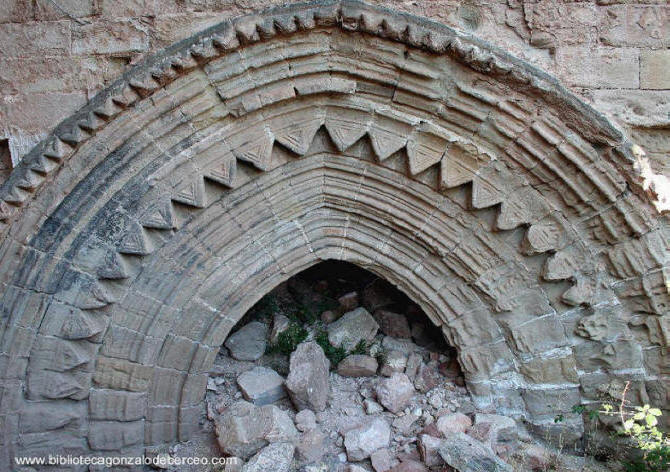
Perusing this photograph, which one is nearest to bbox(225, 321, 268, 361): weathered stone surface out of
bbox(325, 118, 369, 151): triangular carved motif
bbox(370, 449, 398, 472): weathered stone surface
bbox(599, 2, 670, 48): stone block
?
bbox(370, 449, 398, 472): weathered stone surface

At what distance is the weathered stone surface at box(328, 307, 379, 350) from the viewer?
4.18 meters

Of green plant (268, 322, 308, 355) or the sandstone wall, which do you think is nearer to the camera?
the sandstone wall

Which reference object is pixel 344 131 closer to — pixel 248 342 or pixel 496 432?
pixel 248 342

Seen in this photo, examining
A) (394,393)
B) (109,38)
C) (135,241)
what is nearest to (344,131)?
(135,241)

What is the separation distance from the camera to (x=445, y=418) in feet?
12.1

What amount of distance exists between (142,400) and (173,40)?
89.0 inches

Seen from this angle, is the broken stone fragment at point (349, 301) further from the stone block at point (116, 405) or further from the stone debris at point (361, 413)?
the stone block at point (116, 405)

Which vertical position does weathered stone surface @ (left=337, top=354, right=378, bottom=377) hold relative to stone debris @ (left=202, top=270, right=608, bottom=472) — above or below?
above

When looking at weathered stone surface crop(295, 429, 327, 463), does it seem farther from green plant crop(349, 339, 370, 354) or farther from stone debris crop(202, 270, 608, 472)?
green plant crop(349, 339, 370, 354)

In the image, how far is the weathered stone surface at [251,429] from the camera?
349 centimetres

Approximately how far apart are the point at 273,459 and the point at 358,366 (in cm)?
95

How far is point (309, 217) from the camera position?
3.71 m

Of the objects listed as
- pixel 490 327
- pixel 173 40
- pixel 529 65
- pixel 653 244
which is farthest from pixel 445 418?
pixel 173 40

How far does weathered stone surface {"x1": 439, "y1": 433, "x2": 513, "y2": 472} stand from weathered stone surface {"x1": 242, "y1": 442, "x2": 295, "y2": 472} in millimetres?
925
